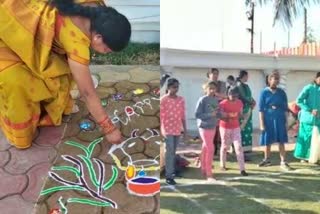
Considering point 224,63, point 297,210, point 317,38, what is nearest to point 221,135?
point 224,63

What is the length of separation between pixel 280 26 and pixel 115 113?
57 centimetres

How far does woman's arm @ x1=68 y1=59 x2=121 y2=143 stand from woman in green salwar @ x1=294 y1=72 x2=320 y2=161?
56 cm

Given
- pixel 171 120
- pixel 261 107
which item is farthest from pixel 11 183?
pixel 261 107

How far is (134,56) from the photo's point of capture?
124 centimetres

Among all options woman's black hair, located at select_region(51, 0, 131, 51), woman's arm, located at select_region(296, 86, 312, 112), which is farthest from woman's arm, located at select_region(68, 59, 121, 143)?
woman's arm, located at select_region(296, 86, 312, 112)

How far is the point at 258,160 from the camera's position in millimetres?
1271

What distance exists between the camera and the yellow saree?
42.0 inches

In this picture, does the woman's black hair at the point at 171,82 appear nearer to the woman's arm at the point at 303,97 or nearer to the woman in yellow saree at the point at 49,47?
the woman in yellow saree at the point at 49,47

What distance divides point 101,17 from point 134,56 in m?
0.21

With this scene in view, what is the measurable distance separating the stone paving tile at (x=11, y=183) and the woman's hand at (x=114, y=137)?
0.25 metres

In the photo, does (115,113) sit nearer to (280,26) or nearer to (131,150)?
(131,150)

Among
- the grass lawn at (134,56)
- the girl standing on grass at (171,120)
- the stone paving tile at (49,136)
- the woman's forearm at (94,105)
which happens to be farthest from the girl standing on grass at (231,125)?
the stone paving tile at (49,136)

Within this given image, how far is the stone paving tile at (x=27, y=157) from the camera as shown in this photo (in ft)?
3.88

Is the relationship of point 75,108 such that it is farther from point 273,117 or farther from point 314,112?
point 314,112
